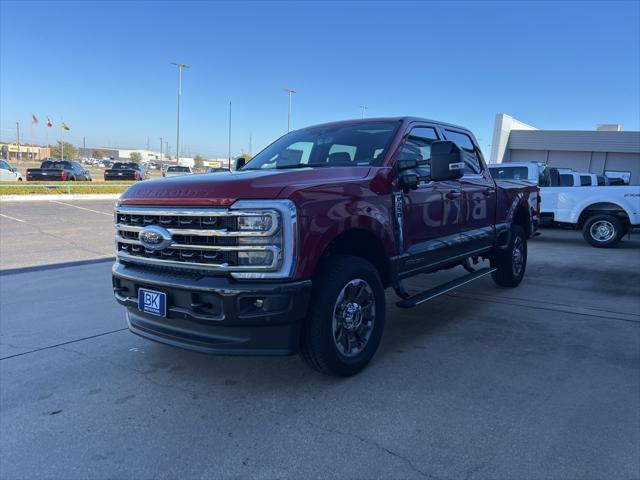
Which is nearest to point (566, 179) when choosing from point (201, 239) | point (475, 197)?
point (475, 197)

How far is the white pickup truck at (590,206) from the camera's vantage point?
11453 millimetres

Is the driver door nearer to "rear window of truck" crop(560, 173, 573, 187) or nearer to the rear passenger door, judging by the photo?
the rear passenger door

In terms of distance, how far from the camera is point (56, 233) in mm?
11094

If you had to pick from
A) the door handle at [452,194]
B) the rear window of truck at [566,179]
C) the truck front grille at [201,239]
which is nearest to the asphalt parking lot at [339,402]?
the truck front grille at [201,239]

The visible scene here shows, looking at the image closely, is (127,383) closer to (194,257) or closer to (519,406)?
(194,257)

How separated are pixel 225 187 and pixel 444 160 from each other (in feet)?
6.17

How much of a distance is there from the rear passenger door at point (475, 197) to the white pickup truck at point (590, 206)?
731cm

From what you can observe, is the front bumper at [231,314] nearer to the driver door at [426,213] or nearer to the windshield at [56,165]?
the driver door at [426,213]

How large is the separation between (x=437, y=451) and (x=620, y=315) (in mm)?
3984

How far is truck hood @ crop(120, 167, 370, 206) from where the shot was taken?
3.10 meters

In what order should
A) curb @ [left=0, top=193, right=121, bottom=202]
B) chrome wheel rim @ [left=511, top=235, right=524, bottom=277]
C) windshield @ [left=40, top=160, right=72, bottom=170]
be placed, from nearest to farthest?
chrome wheel rim @ [left=511, top=235, right=524, bottom=277] → curb @ [left=0, top=193, right=121, bottom=202] → windshield @ [left=40, top=160, right=72, bottom=170]

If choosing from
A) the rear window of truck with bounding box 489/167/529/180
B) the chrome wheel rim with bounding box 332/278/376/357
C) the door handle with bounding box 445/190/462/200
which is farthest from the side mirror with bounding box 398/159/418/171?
the rear window of truck with bounding box 489/167/529/180

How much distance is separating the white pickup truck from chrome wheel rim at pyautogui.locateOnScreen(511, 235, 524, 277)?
20.4 ft

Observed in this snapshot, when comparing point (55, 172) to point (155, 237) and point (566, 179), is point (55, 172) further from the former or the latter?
point (155, 237)
